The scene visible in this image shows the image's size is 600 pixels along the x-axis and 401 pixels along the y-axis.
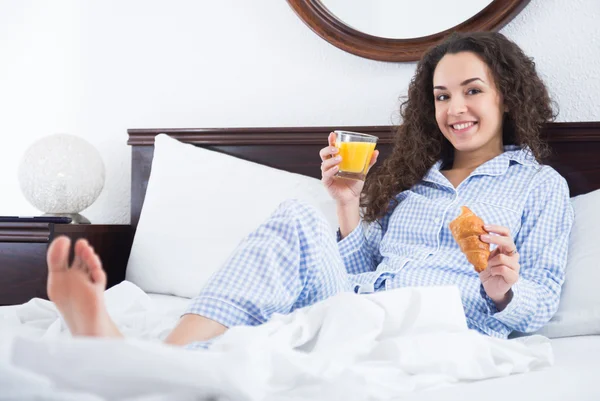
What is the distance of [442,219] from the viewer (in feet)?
5.28

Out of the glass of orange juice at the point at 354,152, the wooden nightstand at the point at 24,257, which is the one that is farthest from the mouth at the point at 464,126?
the wooden nightstand at the point at 24,257

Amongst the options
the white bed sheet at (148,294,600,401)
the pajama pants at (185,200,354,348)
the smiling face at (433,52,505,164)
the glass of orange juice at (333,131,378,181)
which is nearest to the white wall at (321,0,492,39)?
the smiling face at (433,52,505,164)

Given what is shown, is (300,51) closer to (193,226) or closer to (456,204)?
(193,226)

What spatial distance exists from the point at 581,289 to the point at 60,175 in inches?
54.5

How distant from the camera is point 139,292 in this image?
1.43 metres

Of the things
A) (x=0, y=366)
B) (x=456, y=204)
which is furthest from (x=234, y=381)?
(x=456, y=204)

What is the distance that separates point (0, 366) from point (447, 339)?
569mm

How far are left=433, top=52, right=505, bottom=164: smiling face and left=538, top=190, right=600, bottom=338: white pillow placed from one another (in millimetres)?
292

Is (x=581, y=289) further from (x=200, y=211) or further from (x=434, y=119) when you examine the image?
(x=200, y=211)

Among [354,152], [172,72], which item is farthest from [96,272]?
[172,72]

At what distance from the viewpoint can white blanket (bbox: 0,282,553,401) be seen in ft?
2.55

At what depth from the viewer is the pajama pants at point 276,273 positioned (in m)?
1.17

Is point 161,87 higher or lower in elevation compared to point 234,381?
higher

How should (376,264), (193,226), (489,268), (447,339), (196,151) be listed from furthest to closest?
(196,151) < (193,226) < (376,264) < (489,268) < (447,339)
